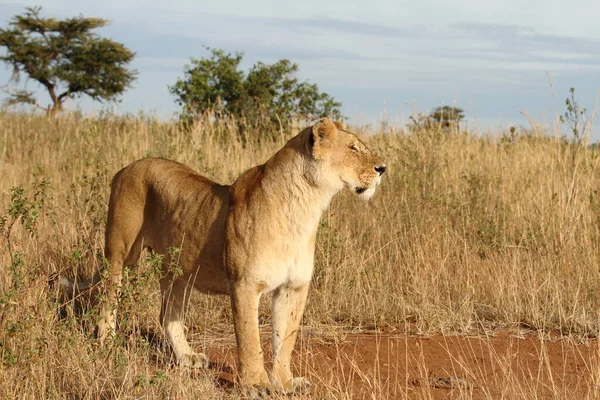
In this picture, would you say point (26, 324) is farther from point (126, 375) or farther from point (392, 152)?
point (392, 152)

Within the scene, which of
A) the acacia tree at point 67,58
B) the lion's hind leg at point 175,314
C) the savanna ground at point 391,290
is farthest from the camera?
the acacia tree at point 67,58

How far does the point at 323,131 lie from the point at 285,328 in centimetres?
113

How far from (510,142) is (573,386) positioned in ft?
18.8


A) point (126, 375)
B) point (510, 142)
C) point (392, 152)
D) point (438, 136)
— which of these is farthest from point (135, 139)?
point (126, 375)

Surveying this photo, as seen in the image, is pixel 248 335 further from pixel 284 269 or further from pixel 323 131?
pixel 323 131

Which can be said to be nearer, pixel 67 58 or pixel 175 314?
pixel 175 314

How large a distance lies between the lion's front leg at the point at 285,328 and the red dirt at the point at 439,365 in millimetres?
136

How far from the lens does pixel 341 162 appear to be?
471 centimetres

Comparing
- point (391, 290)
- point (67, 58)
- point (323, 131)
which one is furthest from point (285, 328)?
point (67, 58)

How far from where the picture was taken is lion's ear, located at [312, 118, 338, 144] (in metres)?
4.65

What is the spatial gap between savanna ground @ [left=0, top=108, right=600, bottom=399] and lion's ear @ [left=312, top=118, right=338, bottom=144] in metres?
1.09

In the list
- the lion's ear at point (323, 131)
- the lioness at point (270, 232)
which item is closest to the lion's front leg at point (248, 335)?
the lioness at point (270, 232)

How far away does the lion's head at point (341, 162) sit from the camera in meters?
4.67

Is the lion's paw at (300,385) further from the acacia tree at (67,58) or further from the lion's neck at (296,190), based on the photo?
the acacia tree at (67,58)
